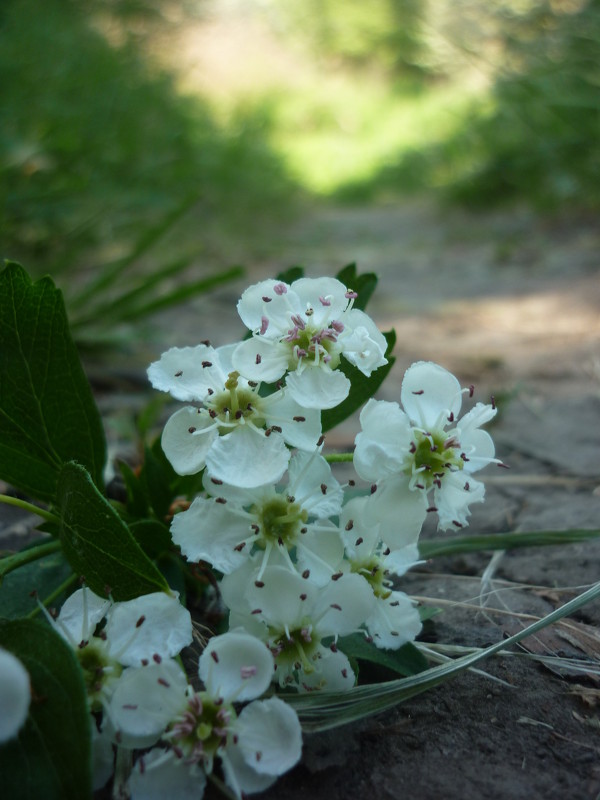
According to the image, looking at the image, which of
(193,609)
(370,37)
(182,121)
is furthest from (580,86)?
(370,37)

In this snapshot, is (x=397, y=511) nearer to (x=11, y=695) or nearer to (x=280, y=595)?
(x=280, y=595)

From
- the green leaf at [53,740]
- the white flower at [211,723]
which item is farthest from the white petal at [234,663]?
the green leaf at [53,740]

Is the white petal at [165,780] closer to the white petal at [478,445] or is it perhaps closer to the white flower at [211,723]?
the white flower at [211,723]

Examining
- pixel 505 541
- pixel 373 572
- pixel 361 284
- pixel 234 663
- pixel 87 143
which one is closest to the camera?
pixel 234 663

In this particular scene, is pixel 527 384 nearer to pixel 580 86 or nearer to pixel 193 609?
pixel 193 609

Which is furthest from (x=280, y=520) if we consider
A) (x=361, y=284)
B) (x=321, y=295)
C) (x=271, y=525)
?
(x=361, y=284)

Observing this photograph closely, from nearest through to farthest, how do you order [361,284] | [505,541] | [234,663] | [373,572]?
1. [234,663]
2. [373,572]
3. [361,284]
4. [505,541]
